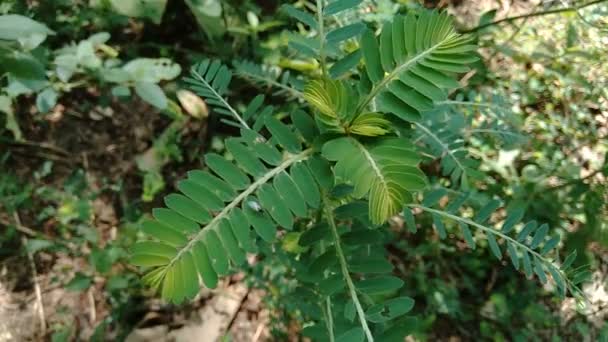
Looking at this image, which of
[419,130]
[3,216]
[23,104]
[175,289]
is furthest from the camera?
[23,104]

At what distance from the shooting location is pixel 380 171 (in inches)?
32.3

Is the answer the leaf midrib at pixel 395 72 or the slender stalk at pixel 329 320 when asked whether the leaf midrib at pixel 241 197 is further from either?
the slender stalk at pixel 329 320

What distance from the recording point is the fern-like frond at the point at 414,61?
0.86 meters

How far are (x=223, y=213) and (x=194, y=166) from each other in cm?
138

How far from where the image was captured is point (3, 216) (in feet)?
6.53

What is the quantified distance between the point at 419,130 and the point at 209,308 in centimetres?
101

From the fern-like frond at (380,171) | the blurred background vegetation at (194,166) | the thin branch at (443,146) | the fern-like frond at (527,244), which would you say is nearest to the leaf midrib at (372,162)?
the fern-like frond at (380,171)

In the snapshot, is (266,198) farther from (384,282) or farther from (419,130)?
(419,130)

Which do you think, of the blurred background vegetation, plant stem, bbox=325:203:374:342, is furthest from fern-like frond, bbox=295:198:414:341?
the blurred background vegetation

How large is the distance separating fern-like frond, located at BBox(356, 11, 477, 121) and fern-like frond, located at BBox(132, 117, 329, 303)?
0.16 meters

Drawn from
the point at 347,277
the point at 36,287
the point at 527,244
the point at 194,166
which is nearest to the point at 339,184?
the point at 347,277

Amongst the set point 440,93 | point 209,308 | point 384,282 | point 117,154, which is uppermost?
point 440,93

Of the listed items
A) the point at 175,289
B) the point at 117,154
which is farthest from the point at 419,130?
the point at 117,154

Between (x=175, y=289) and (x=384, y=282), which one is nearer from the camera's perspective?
(x=175, y=289)
